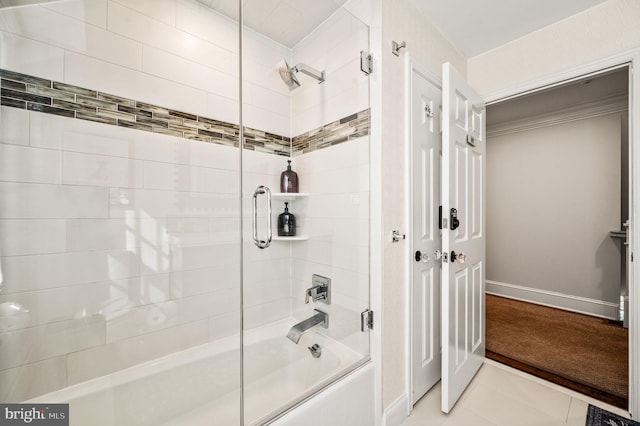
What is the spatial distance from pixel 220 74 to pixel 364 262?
144cm

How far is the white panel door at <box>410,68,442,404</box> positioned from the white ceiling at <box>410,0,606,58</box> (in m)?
0.41

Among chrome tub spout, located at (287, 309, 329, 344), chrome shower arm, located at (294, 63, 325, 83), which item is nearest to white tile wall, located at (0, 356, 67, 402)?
chrome tub spout, located at (287, 309, 329, 344)

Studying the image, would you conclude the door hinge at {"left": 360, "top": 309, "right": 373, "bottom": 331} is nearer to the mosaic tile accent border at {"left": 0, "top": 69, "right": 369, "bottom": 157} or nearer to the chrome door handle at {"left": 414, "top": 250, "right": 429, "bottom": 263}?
the chrome door handle at {"left": 414, "top": 250, "right": 429, "bottom": 263}

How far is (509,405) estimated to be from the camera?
1.67 meters

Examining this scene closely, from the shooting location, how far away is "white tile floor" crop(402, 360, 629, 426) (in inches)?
61.4

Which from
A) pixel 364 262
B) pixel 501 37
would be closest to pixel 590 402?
pixel 364 262

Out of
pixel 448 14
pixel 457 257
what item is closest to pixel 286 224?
pixel 457 257

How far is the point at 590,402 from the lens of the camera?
167 centimetres

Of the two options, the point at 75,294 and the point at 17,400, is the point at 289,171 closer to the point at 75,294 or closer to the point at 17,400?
the point at 75,294

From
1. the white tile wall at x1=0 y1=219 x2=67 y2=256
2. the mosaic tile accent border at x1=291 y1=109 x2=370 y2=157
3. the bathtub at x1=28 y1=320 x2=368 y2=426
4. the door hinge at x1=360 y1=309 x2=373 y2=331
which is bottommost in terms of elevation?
the bathtub at x1=28 y1=320 x2=368 y2=426

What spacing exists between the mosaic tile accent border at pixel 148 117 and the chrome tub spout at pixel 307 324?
3.64 ft

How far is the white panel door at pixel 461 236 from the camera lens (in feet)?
5.09

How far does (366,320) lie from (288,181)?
41.2 inches

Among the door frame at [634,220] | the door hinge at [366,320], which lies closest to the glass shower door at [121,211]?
the door hinge at [366,320]
